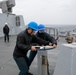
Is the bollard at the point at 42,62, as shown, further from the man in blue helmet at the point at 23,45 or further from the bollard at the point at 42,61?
the man in blue helmet at the point at 23,45

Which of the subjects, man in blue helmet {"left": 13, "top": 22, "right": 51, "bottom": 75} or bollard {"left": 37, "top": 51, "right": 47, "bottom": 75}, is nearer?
man in blue helmet {"left": 13, "top": 22, "right": 51, "bottom": 75}

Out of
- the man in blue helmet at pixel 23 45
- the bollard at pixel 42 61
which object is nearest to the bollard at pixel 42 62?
the bollard at pixel 42 61

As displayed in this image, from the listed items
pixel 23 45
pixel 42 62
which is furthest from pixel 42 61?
pixel 23 45

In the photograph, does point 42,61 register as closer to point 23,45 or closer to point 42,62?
point 42,62

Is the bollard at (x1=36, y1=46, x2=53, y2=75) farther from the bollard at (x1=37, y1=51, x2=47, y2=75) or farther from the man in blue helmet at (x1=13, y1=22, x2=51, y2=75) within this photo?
the man in blue helmet at (x1=13, y1=22, x2=51, y2=75)

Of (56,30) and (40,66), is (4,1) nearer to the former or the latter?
(56,30)

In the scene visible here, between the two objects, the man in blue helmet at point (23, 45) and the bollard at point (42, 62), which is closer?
the man in blue helmet at point (23, 45)

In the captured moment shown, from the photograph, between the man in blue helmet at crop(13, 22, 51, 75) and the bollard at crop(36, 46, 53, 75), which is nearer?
the man in blue helmet at crop(13, 22, 51, 75)

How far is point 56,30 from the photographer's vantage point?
66.8 feet

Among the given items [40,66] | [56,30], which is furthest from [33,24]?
[56,30]

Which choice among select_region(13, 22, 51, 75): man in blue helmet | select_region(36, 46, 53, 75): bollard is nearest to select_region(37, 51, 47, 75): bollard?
select_region(36, 46, 53, 75): bollard

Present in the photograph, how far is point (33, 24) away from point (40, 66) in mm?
1152

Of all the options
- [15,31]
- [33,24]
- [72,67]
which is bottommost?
[15,31]

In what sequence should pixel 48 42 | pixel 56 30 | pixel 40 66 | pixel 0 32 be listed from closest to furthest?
pixel 40 66, pixel 48 42, pixel 56 30, pixel 0 32
